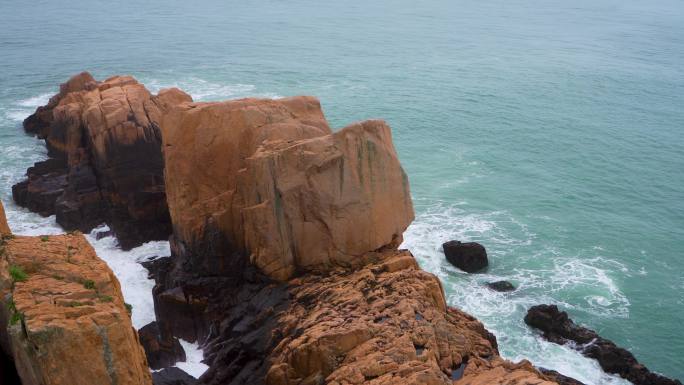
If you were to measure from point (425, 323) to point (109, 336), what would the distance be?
1178cm

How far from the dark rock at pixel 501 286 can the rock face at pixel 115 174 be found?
68.1 feet

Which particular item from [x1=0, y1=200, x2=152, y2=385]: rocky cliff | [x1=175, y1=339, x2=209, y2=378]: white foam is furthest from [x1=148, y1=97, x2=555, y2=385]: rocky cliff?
[x1=0, y1=200, x2=152, y2=385]: rocky cliff

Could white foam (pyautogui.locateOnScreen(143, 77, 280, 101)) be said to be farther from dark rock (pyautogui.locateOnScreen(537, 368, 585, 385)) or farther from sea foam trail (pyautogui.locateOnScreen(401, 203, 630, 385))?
dark rock (pyautogui.locateOnScreen(537, 368, 585, 385))

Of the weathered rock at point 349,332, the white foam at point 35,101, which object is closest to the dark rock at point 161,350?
the weathered rock at point 349,332

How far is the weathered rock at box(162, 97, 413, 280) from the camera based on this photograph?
101 ft

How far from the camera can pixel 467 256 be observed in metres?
45.4

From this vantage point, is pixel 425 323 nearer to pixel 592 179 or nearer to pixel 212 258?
pixel 212 258

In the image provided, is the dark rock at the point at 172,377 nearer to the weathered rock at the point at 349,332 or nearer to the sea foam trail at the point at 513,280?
the weathered rock at the point at 349,332

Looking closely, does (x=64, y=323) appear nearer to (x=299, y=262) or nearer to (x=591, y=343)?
(x=299, y=262)

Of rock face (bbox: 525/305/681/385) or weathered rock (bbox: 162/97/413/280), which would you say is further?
rock face (bbox: 525/305/681/385)

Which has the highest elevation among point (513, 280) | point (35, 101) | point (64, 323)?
point (64, 323)

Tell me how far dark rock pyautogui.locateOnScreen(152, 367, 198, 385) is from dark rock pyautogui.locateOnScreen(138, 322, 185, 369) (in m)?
1.09

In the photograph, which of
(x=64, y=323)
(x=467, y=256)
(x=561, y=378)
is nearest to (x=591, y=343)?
(x=561, y=378)

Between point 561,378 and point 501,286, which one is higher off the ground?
point 561,378
